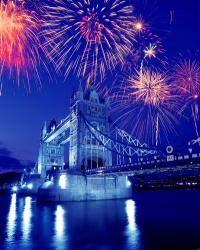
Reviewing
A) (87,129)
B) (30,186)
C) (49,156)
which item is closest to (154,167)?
(87,129)

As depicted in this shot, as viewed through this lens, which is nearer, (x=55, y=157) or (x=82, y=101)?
(x=82, y=101)

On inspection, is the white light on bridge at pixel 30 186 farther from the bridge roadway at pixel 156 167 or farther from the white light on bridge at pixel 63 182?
the white light on bridge at pixel 63 182

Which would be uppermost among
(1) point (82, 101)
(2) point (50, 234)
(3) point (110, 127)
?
(1) point (82, 101)

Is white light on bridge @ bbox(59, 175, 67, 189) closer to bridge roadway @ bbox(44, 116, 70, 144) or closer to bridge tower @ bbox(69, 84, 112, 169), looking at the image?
bridge tower @ bbox(69, 84, 112, 169)

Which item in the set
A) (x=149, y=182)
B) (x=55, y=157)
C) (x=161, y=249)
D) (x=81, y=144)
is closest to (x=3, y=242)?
(x=161, y=249)

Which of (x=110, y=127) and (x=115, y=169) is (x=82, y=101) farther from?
(x=115, y=169)

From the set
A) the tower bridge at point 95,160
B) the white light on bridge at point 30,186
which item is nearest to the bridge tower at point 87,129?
the tower bridge at point 95,160

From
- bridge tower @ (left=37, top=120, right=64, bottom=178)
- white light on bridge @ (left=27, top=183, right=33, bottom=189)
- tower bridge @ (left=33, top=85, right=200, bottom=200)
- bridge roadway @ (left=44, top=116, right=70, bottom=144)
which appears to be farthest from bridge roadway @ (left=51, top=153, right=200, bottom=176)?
bridge tower @ (left=37, top=120, right=64, bottom=178)
